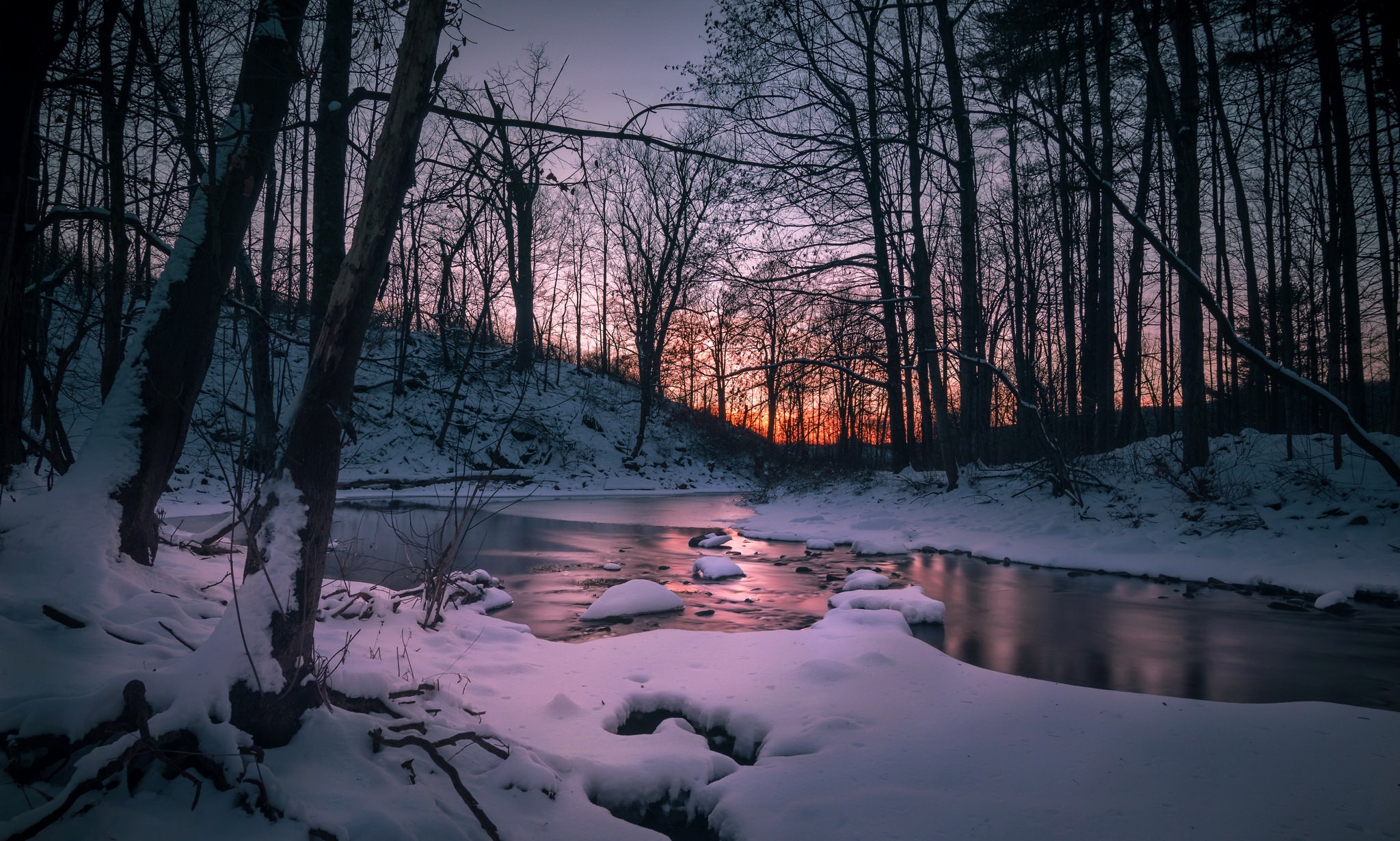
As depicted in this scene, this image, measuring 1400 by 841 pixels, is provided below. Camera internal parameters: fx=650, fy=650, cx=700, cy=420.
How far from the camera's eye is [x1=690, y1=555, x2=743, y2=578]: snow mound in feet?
24.3

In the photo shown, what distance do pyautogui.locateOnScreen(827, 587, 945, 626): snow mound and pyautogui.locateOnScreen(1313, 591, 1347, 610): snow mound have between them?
137 inches

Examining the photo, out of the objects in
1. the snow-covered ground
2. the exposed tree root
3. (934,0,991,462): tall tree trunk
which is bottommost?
the snow-covered ground

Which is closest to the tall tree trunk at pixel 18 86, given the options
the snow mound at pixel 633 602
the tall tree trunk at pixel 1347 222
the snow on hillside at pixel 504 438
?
the snow mound at pixel 633 602

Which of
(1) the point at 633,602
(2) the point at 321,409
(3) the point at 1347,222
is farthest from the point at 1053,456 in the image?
(2) the point at 321,409

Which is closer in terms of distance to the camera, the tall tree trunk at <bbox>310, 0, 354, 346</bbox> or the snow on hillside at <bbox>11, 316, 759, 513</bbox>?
the tall tree trunk at <bbox>310, 0, 354, 346</bbox>

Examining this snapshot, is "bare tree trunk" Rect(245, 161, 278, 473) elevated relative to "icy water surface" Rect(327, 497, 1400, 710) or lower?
elevated

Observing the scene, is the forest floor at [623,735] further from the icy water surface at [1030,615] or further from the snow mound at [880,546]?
the snow mound at [880,546]

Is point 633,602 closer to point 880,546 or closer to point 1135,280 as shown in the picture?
point 880,546

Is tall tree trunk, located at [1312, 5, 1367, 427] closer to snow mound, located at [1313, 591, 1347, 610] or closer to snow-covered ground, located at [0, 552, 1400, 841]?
snow mound, located at [1313, 591, 1347, 610]

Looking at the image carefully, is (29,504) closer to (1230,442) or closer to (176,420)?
(176,420)

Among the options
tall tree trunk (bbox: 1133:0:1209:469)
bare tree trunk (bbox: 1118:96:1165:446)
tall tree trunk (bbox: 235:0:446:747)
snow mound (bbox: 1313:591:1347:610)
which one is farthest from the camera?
bare tree trunk (bbox: 1118:96:1165:446)

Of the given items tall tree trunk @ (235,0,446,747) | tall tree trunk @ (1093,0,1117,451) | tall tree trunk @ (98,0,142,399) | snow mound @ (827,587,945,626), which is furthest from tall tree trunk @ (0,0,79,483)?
tall tree trunk @ (1093,0,1117,451)

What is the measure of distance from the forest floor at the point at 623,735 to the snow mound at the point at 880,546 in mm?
4378

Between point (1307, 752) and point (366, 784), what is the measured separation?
3594mm
